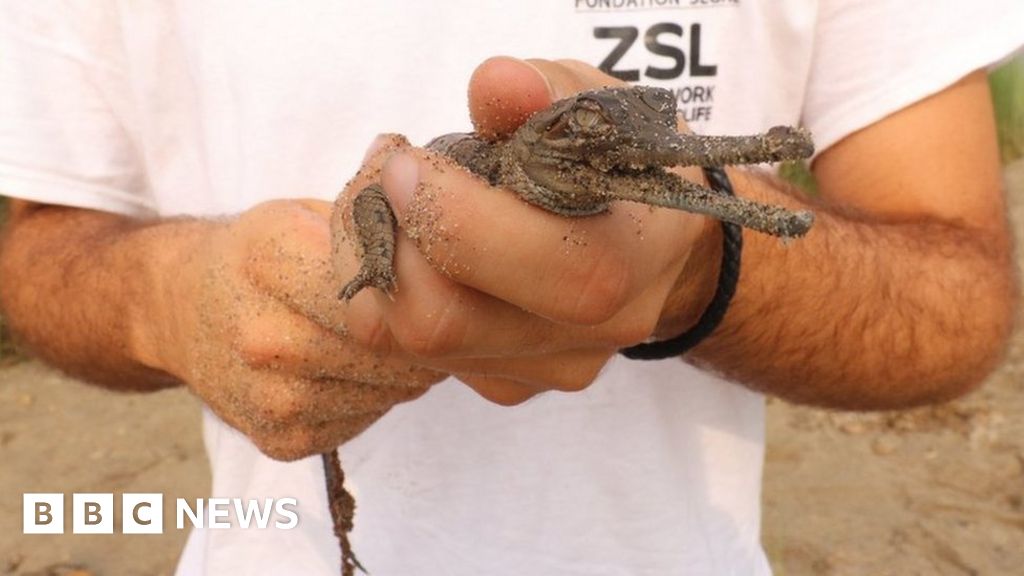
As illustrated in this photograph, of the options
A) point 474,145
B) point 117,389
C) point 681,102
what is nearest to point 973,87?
point 681,102

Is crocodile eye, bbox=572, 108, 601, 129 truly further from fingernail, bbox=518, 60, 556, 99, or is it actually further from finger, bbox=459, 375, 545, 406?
finger, bbox=459, 375, 545, 406

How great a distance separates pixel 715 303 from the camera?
2.23m

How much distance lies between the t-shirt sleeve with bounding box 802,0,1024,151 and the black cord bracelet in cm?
76

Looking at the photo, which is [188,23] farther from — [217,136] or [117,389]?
[117,389]

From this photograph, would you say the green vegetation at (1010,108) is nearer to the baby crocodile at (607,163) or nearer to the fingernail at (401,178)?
the baby crocodile at (607,163)

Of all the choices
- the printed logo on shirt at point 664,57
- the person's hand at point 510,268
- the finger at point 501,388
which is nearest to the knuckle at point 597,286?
the person's hand at point 510,268

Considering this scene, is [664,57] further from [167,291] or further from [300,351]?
[167,291]

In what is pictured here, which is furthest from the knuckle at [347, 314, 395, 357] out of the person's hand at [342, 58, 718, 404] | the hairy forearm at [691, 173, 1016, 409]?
the hairy forearm at [691, 173, 1016, 409]

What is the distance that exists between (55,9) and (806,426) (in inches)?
210

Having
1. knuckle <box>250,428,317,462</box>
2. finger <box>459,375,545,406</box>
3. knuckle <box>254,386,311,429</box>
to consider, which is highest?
finger <box>459,375,545,406</box>

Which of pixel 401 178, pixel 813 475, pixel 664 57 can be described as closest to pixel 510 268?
pixel 401 178

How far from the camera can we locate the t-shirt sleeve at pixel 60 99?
2.61m

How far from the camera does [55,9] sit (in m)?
2.60

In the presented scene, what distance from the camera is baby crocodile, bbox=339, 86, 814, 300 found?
1.47 m
